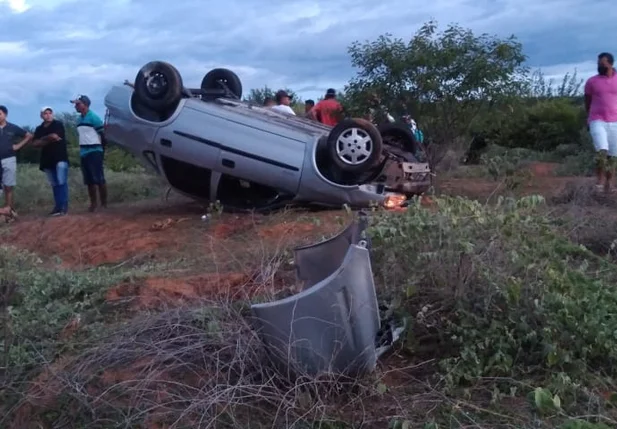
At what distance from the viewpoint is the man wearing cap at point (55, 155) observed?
42.3 ft

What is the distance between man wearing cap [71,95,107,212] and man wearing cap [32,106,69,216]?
287 millimetres

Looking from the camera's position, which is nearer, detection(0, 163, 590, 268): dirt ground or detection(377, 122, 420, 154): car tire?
detection(0, 163, 590, 268): dirt ground

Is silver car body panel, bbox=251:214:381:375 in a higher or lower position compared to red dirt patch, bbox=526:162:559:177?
higher

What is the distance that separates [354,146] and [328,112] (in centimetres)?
399

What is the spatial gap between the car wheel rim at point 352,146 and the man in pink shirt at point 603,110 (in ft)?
8.07

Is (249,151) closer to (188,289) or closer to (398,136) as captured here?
(398,136)

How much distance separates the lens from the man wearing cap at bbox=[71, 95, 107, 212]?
1269 cm

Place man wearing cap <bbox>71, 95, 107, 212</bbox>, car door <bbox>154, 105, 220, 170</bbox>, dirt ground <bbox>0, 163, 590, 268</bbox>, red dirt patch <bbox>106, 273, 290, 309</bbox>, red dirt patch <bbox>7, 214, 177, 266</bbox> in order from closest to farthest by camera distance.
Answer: red dirt patch <bbox>106, 273, 290, 309</bbox> < dirt ground <bbox>0, 163, 590, 268</bbox> < red dirt patch <bbox>7, 214, 177, 266</bbox> < car door <bbox>154, 105, 220, 170</bbox> < man wearing cap <bbox>71, 95, 107, 212</bbox>

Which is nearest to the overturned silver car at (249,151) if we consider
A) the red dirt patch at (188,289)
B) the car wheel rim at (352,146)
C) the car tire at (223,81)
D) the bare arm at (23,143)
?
the car wheel rim at (352,146)

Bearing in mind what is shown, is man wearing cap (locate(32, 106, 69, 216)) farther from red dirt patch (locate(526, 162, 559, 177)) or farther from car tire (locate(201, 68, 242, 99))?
red dirt patch (locate(526, 162, 559, 177))

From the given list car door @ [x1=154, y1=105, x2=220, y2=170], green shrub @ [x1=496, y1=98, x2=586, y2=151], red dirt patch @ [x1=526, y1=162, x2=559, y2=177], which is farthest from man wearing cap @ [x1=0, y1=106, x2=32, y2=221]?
green shrub @ [x1=496, y1=98, x2=586, y2=151]

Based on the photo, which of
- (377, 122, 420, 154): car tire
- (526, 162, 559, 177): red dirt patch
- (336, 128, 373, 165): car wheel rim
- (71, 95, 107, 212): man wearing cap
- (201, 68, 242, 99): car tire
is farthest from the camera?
(526, 162, 559, 177): red dirt patch

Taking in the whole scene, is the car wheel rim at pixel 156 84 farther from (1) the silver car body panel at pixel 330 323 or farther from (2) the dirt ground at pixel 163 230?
(1) the silver car body panel at pixel 330 323

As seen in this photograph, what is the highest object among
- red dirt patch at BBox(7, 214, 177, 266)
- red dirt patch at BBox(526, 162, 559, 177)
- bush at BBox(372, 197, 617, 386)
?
bush at BBox(372, 197, 617, 386)
